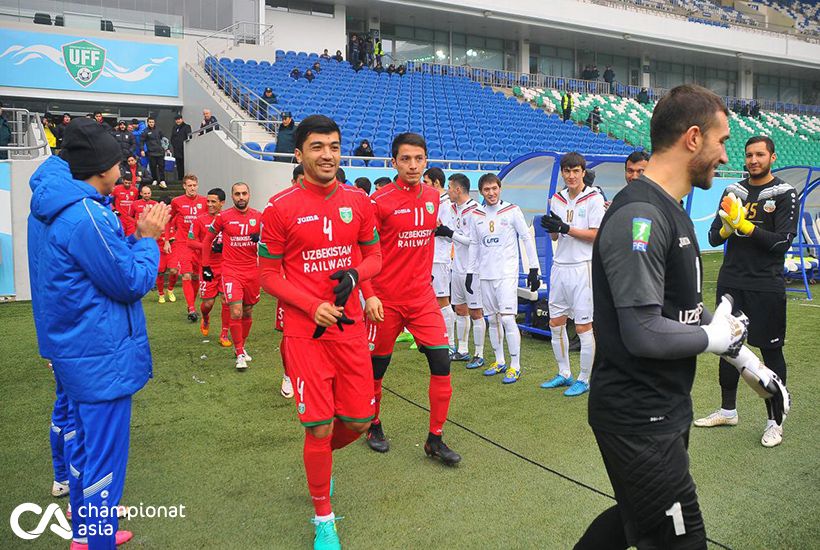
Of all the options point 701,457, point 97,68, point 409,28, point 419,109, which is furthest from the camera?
point 409,28

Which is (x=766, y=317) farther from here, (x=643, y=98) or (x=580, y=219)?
(x=643, y=98)

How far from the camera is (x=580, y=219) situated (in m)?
6.16

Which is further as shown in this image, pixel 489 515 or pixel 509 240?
pixel 509 240

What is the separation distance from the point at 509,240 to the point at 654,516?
4.86m

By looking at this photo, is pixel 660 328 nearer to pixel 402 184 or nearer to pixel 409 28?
pixel 402 184

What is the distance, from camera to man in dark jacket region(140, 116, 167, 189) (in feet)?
54.2

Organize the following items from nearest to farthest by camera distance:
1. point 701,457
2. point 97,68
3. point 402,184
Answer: point 701,457 → point 402,184 → point 97,68

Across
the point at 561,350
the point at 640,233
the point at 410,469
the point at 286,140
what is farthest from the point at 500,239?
the point at 286,140

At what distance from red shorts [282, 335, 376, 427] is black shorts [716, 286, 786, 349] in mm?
2900

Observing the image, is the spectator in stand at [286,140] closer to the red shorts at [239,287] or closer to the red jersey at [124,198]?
the red jersey at [124,198]

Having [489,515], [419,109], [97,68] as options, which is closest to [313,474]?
[489,515]

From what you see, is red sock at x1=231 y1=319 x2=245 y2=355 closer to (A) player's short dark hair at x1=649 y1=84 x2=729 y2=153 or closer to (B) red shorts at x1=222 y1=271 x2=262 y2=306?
(B) red shorts at x1=222 y1=271 x2=262 y2=306

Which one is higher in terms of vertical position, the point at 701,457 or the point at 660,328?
the point at 660,328

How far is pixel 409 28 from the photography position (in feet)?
101
